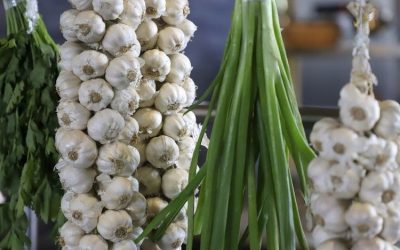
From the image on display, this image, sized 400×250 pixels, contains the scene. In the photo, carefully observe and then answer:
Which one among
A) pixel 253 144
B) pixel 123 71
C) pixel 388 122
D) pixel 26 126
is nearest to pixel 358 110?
pixel 388 122

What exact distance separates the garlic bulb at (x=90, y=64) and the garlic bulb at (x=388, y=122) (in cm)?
36

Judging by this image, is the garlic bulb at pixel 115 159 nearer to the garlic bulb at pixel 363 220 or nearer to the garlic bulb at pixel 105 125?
the garlic bulb at pixel 105 125

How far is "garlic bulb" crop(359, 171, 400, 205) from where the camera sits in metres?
0.65

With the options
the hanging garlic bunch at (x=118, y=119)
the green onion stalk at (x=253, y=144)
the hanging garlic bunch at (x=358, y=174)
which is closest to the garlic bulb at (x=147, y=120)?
the hanging garlic bunch at (x=118, y=119)

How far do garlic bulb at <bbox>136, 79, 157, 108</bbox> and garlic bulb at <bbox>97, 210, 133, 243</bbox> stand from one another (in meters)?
0.15

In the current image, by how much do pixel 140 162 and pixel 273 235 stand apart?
0.76ft

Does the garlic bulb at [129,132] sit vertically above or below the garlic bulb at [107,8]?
below

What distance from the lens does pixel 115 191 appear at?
88 cm

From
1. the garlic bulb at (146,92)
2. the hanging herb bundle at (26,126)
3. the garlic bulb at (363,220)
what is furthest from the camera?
the hanging herb bundle at (26,126)

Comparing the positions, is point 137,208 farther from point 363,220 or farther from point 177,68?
point 363,220

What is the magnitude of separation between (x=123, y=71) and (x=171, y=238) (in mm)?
236

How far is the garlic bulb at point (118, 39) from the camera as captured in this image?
0.86 m

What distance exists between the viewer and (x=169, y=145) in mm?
929

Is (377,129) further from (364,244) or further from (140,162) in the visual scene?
(140,162)
